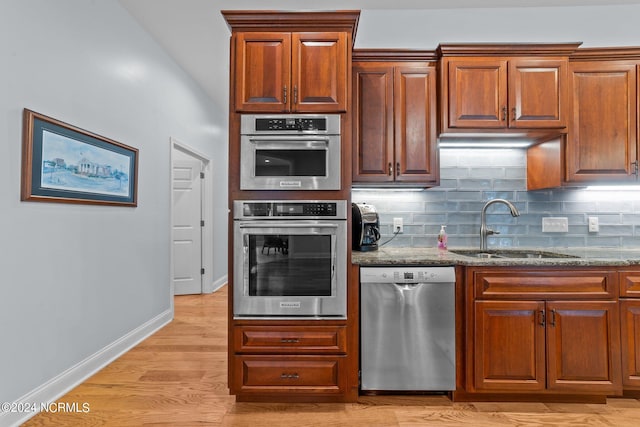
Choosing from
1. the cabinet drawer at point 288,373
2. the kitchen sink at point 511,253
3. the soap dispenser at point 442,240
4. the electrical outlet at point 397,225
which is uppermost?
the electrical outlet at point 397,225

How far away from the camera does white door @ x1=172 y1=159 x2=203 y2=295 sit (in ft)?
15.4

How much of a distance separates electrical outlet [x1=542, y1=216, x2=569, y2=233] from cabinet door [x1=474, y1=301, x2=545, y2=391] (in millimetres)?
908

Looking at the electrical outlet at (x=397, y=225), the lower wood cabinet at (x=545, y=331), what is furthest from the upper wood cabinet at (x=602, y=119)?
the electrical outlet at (x=397, y=225)

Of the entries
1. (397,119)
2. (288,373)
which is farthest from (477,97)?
(288,373)

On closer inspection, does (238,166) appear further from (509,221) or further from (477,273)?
(509,221)

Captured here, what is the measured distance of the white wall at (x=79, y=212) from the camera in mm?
1852

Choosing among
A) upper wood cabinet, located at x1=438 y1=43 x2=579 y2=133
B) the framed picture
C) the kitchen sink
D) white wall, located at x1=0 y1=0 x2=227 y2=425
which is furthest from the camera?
the kitchen sink

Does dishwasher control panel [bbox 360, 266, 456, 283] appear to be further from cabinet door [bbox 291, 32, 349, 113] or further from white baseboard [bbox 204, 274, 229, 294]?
white baseboard [bbox 204, 274, 229, 294]

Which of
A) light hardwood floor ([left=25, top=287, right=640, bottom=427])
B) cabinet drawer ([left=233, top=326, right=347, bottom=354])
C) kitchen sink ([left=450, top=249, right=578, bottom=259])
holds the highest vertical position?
kitchen sink ([left=450, top=249, right=578, bottom=259])

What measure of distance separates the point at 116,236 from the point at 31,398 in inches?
47.0

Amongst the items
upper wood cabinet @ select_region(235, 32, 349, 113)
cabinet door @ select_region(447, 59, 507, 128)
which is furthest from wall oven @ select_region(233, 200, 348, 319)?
cabinet door @ select_region(447, 59, 507, 128)

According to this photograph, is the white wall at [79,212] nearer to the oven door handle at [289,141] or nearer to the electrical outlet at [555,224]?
the oven door handle at [289,141]

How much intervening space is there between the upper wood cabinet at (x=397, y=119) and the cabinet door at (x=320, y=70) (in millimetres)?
360

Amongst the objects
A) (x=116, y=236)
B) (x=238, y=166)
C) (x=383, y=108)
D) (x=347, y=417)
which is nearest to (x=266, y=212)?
(x=238, y=166)
